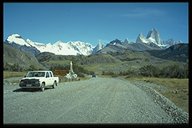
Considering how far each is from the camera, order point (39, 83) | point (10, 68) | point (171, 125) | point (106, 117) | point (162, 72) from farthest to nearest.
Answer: point (162, 72) < point (10, 68) < point (39, 83) < point (106, 117) < point (171, 125)

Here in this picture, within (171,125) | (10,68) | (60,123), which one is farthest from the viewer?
(10,68)

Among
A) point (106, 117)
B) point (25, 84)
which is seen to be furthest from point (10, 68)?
point (106, 117)

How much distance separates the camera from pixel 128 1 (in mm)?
12383

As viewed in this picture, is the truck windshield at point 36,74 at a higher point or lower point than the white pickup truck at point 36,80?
higher

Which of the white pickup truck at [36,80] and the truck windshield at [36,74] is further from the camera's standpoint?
the truck windshield at [36,74]

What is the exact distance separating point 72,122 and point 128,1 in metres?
4.78

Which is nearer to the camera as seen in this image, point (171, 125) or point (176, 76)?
point (171, 125)

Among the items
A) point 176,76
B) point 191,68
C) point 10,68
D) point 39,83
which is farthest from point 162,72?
point 191,68

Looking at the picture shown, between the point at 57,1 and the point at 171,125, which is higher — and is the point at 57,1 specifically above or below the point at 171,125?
above

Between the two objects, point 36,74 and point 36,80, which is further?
point 36,74

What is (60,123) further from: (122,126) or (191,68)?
(191,68)

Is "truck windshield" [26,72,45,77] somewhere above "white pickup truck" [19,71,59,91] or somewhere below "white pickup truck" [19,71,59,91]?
above

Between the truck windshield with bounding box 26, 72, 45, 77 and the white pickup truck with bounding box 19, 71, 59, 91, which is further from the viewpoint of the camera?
the truck windshield with bounding box 26, 72, 45, 77

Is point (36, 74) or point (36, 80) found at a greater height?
point (36, 74)
